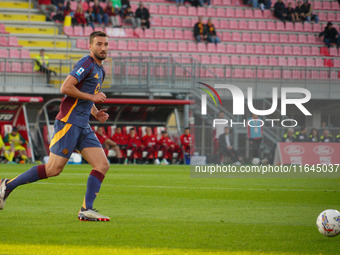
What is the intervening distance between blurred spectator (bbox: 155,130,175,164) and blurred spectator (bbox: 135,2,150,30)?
26.9 feet

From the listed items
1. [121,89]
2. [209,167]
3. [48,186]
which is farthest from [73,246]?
[121,89]

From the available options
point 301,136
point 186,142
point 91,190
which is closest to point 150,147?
point 186,142

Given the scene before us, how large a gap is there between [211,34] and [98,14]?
214 inches

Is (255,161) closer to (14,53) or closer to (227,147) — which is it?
(227,147)

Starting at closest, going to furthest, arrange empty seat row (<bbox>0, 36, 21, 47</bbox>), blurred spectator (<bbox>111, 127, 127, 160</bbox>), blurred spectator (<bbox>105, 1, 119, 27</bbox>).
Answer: blurred spectator (<bbox>111, 127, 127, 160</bbox>), empty seat row (<bbox>0, 36, 21, 47</bbox>), blurred spectator (<bbox>105, 1, 119, 27</bbox>)

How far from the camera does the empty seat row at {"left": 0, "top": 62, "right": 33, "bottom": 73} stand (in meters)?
26.7

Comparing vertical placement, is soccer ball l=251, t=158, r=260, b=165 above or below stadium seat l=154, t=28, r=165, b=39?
below

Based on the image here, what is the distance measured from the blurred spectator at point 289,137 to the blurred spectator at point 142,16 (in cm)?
1218

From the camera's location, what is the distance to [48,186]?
537 inches

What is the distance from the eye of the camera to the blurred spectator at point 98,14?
32.1 metres

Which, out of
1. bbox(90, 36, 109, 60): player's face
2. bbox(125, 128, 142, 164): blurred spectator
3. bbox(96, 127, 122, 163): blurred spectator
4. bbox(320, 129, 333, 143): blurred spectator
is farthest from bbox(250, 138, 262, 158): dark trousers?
bbox(90, 36, 109, 60): player's face

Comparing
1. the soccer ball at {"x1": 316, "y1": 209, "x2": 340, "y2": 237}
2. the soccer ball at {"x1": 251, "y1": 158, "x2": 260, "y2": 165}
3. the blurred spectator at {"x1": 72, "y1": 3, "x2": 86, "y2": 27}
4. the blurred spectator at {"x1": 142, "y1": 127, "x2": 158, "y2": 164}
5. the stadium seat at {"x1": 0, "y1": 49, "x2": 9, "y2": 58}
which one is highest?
the blurred spectator at {"x1": 72, "y1": 3, "x2": 86, "y2": 27}

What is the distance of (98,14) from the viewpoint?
3209cm

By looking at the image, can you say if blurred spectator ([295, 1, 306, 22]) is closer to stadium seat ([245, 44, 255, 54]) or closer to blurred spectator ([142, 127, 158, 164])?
stadium seat ([245, 44, 255, 54])
